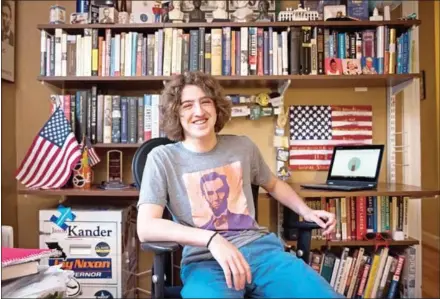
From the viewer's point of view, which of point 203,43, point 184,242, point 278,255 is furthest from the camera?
point 203,43

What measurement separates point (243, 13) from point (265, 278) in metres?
1.49

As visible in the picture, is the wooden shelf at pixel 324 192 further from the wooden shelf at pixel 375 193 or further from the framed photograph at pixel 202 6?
the framed photograph at pixel 202 6

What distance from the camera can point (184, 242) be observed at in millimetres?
1203

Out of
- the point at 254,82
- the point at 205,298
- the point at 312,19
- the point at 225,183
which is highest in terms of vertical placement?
the point at 312,19

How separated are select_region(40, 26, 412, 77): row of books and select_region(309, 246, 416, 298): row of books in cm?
99

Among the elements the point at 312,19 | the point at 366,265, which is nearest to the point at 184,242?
the point at 366,265

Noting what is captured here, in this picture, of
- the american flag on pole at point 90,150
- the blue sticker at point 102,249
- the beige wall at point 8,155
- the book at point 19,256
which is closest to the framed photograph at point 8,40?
the beige wall at point 8,155

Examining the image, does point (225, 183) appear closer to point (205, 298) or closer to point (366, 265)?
point (205, 298)

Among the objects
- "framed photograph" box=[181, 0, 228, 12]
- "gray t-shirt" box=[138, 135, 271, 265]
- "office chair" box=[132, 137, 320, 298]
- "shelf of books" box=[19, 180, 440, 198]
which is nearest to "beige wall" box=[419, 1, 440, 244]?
"shelf of books" box=[19, 180, 440, 198]

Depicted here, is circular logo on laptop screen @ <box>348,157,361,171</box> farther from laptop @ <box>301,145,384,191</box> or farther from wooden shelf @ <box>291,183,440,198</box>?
wooden shelf @ <box>291,183,440,198</box>

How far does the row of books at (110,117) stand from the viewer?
2.12 metres

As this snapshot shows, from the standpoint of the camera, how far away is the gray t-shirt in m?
1.36

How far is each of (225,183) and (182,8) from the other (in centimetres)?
125

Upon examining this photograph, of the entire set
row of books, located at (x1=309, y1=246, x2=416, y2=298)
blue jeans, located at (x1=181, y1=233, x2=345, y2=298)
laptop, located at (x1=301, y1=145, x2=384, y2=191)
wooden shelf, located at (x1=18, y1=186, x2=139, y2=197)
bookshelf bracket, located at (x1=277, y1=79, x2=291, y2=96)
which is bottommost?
row of books, located at (x1=309, y1=246, x2=416, y2=298)
